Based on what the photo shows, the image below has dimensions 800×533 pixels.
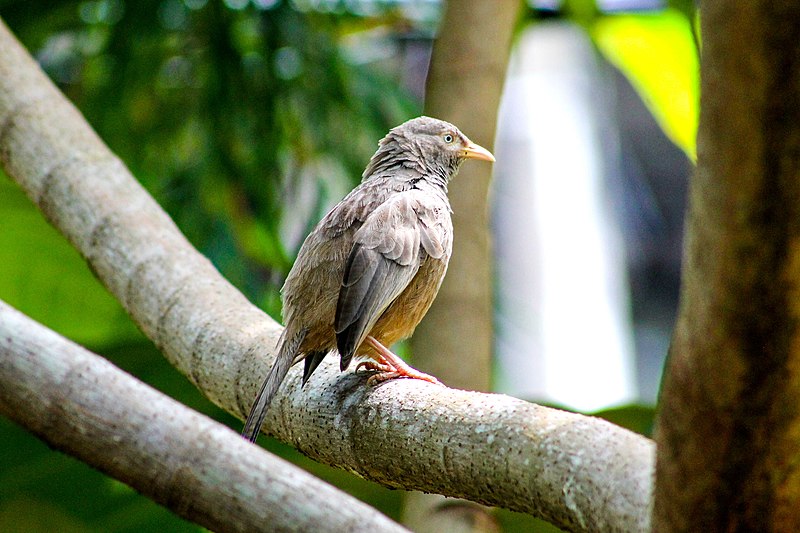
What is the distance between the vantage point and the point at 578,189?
36.4 feet

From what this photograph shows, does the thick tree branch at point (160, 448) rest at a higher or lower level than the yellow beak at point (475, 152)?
lower

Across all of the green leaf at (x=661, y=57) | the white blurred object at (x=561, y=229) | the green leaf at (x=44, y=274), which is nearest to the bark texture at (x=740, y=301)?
the green leaf at (x=44, y=274)

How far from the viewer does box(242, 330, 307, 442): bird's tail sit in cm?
332

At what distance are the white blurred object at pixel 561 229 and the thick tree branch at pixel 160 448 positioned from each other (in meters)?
7.52

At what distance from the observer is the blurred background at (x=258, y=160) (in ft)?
17.9

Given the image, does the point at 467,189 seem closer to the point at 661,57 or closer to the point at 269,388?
the point at 269,388

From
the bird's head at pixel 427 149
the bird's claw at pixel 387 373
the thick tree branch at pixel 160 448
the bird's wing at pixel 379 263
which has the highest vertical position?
the bird's head at pixel 427 149

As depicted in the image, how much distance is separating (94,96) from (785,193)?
5.97 meters

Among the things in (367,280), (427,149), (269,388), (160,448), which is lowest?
(269,388)

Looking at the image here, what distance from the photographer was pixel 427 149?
189 inches

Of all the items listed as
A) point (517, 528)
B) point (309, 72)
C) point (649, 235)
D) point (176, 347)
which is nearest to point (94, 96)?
point (309, 72)

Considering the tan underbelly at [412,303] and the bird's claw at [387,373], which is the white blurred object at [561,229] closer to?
the tan underbelly at [412,303]

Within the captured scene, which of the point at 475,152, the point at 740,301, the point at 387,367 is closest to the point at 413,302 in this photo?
the point at 387,367

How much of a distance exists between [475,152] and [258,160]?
7.30 feet
